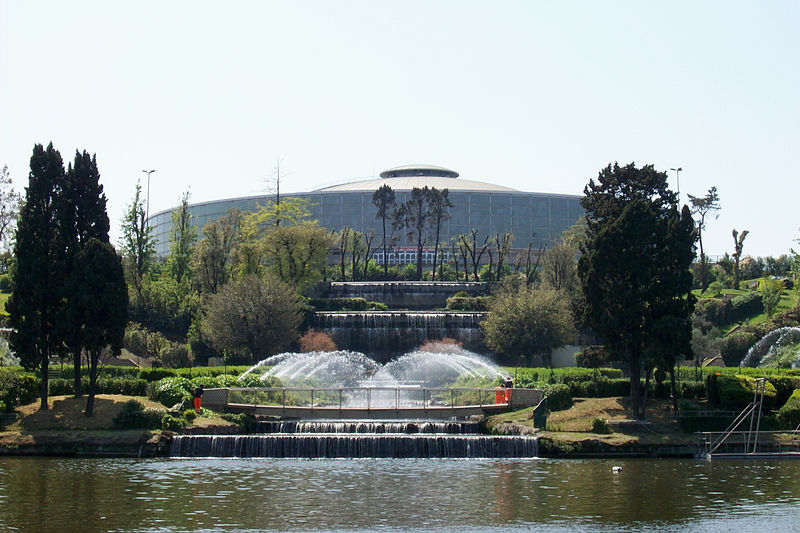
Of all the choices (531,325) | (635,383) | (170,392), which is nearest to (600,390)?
(635,383)

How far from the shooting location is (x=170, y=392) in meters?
46.3

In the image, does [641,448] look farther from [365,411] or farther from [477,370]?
[477,370]

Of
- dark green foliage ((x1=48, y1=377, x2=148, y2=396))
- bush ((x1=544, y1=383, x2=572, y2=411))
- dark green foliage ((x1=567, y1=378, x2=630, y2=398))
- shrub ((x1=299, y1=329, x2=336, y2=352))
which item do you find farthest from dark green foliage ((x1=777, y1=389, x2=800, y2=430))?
shrub ((x1=299, y1=329, x2=336, y2=352))

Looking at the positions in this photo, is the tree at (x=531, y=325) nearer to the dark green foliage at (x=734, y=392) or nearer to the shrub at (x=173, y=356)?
the dark green foliage at (x=734, y=392)

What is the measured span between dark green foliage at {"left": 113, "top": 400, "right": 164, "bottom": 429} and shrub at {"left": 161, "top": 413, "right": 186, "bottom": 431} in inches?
7.2

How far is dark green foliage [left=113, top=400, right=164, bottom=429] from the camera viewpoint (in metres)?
42.7

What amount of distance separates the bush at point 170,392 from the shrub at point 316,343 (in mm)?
26444

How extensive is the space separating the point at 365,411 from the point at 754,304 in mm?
58596

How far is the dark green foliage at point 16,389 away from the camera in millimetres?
44594

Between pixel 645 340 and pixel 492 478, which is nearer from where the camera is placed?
pixel 492 478

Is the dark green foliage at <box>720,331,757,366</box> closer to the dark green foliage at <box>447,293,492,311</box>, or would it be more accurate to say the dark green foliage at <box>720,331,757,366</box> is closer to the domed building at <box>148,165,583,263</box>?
the dark green foliage at <box>447,293,492,311</box>

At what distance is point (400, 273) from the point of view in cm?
12106

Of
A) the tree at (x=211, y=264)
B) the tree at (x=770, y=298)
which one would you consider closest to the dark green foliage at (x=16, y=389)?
the tree at (x=211, y=264)

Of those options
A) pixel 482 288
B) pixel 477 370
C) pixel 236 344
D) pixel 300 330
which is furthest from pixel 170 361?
pixel 482 288
